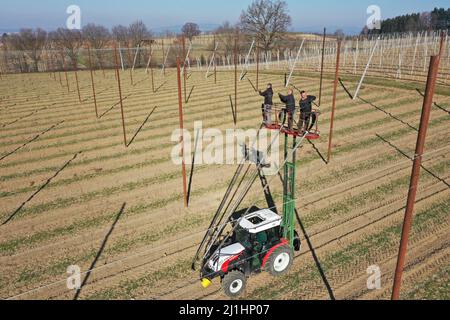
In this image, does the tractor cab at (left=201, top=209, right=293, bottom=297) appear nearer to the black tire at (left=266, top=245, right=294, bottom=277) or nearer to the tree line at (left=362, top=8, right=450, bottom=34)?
the black tire at (left=266, top=245, right=294, bottom=277)

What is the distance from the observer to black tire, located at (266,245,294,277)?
10.7m

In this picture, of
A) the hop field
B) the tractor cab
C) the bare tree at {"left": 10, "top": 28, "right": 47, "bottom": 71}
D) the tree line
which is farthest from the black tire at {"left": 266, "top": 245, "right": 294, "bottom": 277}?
the tree line

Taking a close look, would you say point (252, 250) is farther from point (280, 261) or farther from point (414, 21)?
point (414, 21)

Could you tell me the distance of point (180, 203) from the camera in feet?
54.3

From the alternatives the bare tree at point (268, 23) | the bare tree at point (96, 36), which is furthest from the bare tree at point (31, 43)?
the bare tree at point (268, 23)

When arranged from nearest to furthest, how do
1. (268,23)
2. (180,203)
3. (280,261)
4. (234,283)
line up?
(234,283) < (280,261) < (180,203) < (268,23)

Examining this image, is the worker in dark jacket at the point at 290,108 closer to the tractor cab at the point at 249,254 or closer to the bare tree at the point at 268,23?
the tractor cab at the point at 249,254

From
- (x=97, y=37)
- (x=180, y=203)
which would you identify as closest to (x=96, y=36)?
(x=97, y=37)

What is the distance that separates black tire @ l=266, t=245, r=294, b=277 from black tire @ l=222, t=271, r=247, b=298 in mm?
1077

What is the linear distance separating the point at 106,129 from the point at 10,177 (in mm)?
8492

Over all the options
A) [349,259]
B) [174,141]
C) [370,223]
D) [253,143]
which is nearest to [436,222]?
[370,223]

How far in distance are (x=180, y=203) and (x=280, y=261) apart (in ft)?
22.8
